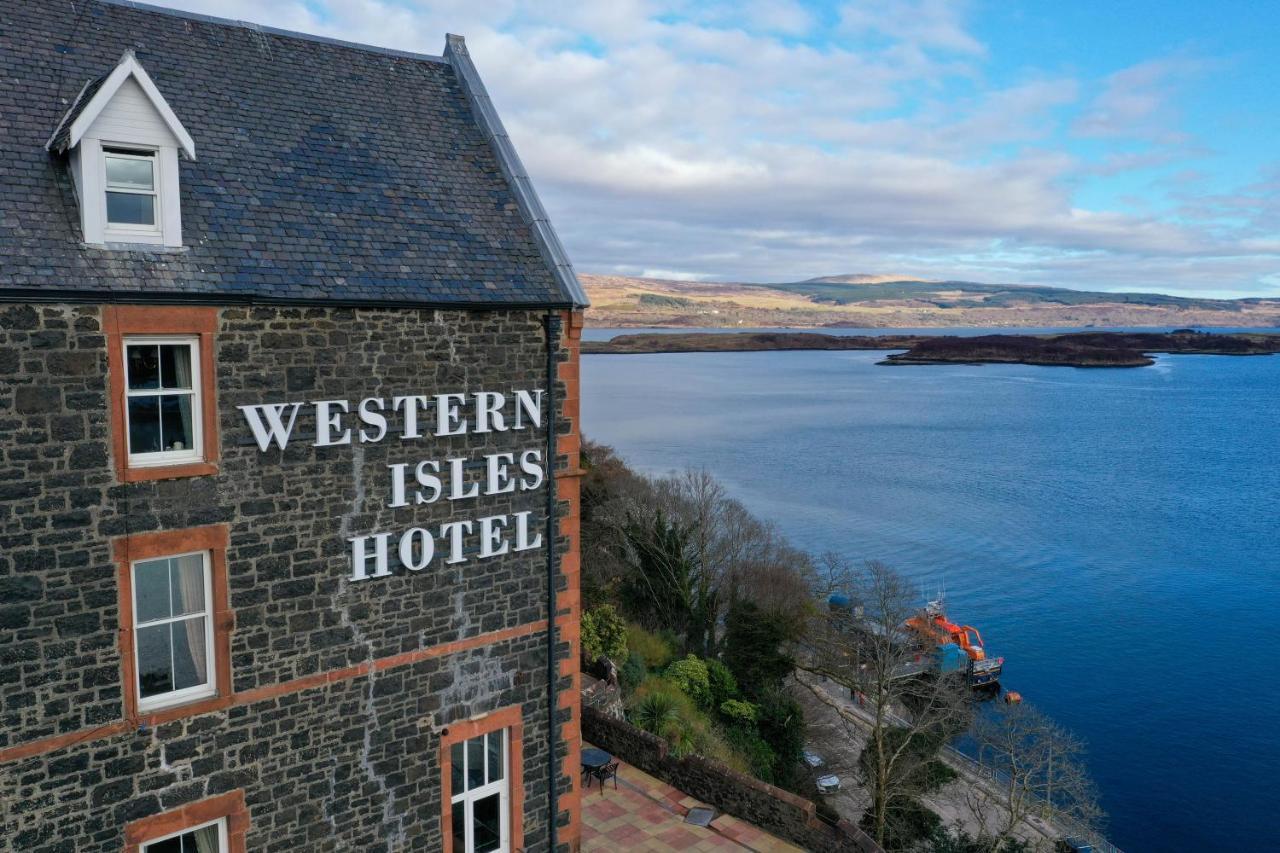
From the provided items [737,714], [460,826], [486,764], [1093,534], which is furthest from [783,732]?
[1093,534]

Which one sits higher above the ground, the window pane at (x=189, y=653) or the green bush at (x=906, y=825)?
the window pane at (x=189, y=653)

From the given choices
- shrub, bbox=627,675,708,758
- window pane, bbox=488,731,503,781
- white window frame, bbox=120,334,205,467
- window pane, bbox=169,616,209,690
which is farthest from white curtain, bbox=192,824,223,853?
shrub, bbox=627,675,708,758

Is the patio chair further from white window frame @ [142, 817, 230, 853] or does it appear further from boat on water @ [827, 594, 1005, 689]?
boat on water @ [827, 594, 1005, 689]

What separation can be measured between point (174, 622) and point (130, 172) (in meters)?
4.84

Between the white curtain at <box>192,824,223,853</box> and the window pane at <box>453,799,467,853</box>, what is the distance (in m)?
2.93

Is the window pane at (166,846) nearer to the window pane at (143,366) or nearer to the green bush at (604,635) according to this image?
the window pane at (143,366)

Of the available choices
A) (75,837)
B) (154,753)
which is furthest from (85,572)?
(75,837)

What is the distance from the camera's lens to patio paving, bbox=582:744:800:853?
14664 mm

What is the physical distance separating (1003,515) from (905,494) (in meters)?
6.78

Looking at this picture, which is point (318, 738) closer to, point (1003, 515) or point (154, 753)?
point (154, 753)

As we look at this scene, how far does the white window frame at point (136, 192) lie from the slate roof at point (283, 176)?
28 centimetres

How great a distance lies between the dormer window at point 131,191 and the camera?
9430 millimetres

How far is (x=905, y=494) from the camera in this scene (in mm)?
62938

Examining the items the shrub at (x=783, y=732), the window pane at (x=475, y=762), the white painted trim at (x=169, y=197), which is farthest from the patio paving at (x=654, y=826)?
the shrub at (x=783, y=732)
